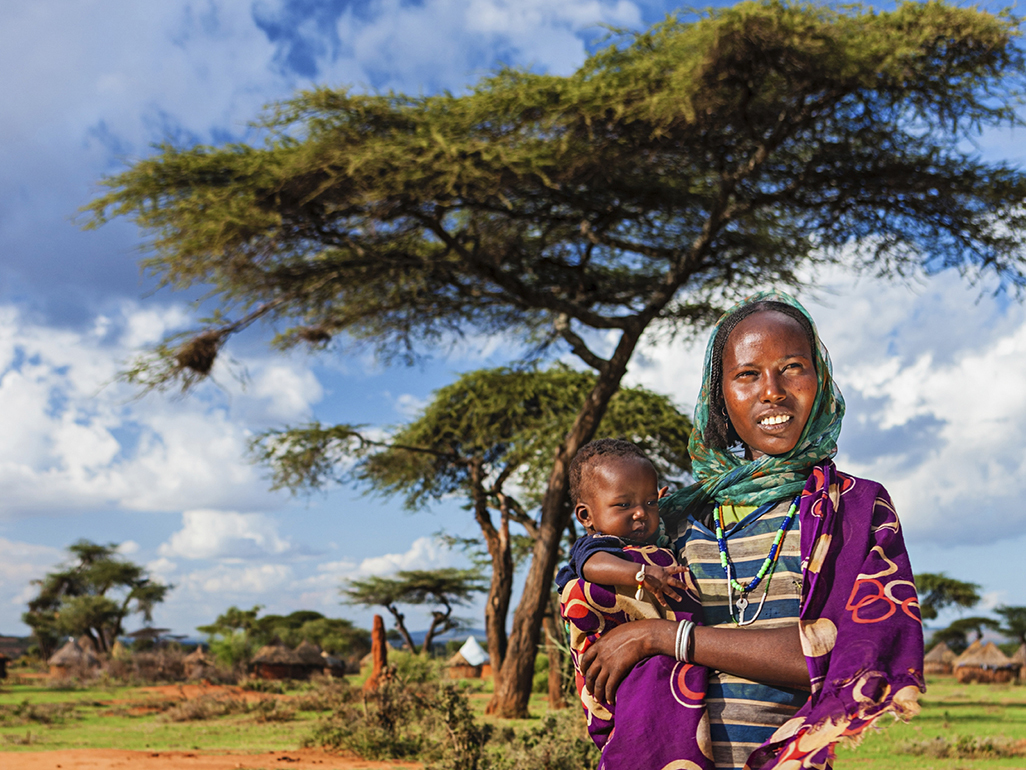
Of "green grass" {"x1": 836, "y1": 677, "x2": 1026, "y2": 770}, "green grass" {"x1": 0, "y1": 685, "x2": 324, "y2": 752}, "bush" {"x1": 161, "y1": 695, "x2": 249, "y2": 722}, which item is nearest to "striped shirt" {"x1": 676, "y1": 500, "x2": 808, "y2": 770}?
"green grass" {"x1": 836, "y1": 677, "x2": 1026, "y2": 770}

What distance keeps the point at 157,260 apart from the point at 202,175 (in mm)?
1309

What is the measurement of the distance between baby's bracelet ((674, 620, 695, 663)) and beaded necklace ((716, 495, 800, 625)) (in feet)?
0.53

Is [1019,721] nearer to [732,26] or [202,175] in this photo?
[732,26]

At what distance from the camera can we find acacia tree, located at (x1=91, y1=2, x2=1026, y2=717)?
A: 10.7 m

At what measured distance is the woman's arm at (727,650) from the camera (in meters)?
1.67

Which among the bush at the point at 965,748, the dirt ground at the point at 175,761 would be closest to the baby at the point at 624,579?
the dirt ground at the point at 175,761

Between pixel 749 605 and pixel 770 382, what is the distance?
46 centimetres

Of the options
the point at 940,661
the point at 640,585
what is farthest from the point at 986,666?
the point at 640,585

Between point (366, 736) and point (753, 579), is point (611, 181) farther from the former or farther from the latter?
point (753, 579)

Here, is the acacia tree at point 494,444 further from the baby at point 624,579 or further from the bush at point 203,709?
the baby at point 624,579

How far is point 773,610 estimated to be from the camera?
180 centimetres

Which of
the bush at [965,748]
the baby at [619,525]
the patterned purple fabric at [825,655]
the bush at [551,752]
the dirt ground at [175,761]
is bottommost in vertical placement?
the dirt ground at [175,761]

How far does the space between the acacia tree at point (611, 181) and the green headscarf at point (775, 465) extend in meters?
8.14

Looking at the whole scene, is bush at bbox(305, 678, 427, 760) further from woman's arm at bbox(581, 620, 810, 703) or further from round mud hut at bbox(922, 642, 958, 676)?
round mud hut at bbox(922, 642, 958, 676)
